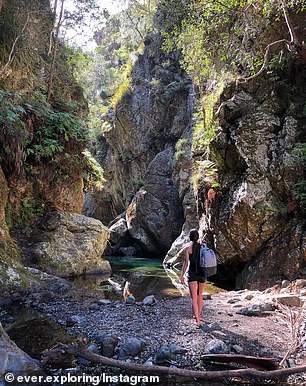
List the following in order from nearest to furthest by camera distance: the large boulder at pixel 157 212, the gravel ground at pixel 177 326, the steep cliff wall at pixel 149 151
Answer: the gravel ground at pixel 177 326 < the large boulder at pixel 157 212 < the steep cliff wall at pixel 149 151

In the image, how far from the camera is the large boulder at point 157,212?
2441cm

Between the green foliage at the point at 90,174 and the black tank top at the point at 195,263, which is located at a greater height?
the green foliage at the point at 90,174

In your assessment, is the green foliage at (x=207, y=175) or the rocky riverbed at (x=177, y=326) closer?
the rocky riverbed at (x=177, y=326)

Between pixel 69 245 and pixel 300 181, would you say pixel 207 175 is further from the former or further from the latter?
pixel 69 245

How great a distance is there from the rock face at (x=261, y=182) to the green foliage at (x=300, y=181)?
27 centimetres

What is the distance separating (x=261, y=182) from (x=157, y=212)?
15347mm

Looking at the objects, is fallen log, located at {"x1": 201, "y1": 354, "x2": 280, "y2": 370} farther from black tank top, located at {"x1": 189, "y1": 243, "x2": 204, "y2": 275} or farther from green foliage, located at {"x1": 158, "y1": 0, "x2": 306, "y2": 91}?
green foliage, located at {"x1": 158, "y1": 0, "x2": 306, "y2": 91}

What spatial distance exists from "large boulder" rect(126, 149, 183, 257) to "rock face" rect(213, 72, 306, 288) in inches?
503

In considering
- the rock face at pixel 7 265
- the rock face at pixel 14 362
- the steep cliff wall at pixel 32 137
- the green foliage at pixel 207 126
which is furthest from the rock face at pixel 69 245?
the rock face at pixel 14 362

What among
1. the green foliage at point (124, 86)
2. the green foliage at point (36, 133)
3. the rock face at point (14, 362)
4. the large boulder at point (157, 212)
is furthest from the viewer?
the green foliage at point (124, 86)

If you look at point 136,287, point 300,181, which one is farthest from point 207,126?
point 136,287

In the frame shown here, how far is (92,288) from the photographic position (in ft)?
32.4

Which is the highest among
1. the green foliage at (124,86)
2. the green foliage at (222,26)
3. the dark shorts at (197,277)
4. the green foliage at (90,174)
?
the green foliage at (124,86)

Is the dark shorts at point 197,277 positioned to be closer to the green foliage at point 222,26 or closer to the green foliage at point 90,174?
the green foliage at point 222,26
